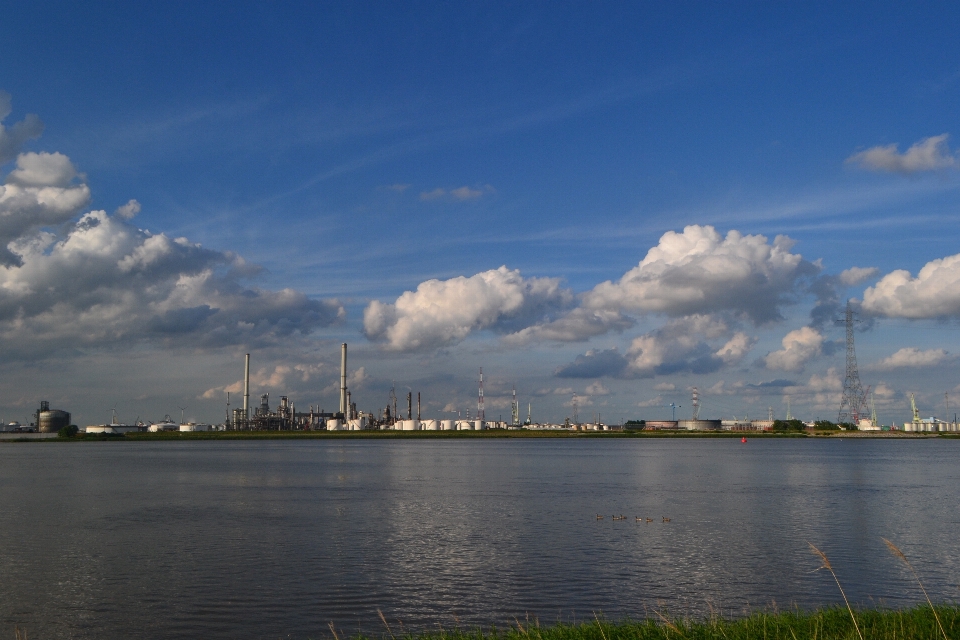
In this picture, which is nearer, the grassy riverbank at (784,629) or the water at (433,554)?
the grassy riverbank at (784,629)

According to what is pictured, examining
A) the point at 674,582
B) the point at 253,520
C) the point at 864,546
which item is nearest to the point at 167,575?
the point at 253,520

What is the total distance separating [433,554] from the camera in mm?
38062

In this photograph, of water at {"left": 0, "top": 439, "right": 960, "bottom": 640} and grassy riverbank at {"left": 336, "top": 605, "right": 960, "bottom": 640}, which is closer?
grassy riverbank at {"left": 336, "top": 605, "right": 960, "bottom": 640}

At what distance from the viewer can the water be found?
27.9 metres

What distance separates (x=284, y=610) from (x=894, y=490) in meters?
62.8

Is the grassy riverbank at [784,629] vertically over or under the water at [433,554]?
over

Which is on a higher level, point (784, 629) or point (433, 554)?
point (784, 629)

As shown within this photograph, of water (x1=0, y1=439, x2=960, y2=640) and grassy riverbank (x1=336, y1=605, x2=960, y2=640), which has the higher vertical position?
grassy riverbank (x1=336, y1=605, x2=960, y2=640)

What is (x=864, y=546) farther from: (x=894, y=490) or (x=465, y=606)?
(x=894, y=490)

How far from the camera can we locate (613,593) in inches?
1180

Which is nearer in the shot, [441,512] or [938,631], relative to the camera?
[938,631]

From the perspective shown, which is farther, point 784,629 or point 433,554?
point 433,554

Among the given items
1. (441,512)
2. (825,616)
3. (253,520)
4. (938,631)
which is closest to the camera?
(938,631)

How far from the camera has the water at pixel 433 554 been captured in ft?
91.5
